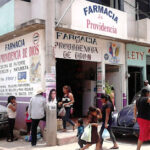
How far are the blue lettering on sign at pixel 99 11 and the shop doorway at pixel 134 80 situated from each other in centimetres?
343

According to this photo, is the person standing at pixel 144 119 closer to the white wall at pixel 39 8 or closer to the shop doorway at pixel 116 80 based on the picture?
the white wall at pixel 39 8

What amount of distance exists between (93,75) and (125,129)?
4.87m

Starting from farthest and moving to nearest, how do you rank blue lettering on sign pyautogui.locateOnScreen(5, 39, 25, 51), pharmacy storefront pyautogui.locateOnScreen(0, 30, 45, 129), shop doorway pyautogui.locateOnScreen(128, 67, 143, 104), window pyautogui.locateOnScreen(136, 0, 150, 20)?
window pyautogui.locateOnScreen(136, 0, 150, 20) → shop doorway pyautogui.locateOnScreen(128, 67, 143, 104) → blue lettering on sign pyautogui.locateOnScreen(5, 39, 25, 51) → pharmacy storefront pyautogui.locateOnScreen(0, 30, 45, 129)

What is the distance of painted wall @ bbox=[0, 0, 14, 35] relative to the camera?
944 cm

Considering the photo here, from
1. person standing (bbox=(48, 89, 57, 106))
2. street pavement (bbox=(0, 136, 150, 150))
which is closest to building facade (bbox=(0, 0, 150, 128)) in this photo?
person standing (bbox=(48, 89, 57, 106))

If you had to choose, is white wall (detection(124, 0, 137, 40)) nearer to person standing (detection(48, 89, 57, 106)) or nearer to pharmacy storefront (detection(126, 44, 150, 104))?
pharmacy storefront (detection(126, 44, 150, 104))

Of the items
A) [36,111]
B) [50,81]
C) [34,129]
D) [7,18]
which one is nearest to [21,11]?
Result: [7,18]

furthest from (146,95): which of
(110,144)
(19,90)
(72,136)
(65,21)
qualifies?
(19,90)

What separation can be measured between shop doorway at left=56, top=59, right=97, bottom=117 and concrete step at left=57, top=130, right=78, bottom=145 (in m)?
3.50

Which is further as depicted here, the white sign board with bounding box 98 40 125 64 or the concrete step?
the white sign board with bounding box 98 40 125 64

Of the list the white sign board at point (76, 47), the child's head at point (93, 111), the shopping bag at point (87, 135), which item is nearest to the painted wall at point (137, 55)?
the white sign board at point (76, 47)

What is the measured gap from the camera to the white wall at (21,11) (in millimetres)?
9367

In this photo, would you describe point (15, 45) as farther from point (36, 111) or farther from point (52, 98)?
point (36, 111)

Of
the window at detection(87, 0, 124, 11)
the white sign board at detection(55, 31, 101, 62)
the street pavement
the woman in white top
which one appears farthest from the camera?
the window at detection(87, 0, 124, 11)
